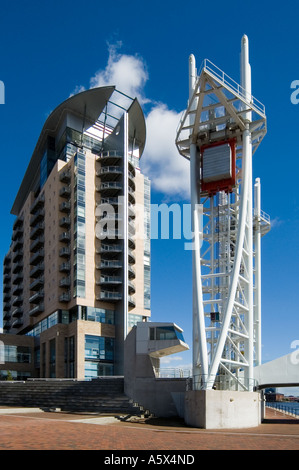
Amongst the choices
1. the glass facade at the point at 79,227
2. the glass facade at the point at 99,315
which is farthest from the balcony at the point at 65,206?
the glass facade at the point at 99,315

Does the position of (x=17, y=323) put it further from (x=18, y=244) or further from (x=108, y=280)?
(x=108, y=280)

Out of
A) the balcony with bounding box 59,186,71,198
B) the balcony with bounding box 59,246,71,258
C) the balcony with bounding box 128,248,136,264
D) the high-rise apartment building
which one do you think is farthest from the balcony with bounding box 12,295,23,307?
the balcony with bounding box 128,248,136,264

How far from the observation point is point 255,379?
31266mm

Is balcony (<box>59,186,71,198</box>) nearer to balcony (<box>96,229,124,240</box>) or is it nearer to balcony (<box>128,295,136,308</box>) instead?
balcony (<box>96,229,124,240</box>)

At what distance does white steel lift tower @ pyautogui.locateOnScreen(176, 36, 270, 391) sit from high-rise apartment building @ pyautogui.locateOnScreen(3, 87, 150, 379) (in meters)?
30.8

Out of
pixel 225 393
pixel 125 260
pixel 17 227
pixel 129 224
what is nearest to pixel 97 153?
pixel 129 224

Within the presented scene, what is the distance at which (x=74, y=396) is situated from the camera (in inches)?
1372

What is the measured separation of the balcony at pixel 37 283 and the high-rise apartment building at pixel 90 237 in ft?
0.81

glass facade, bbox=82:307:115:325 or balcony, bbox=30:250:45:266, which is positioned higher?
balcony, bbox=30:250:45:266

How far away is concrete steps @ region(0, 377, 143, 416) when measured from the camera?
31312mm

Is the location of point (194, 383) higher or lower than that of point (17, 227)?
lower

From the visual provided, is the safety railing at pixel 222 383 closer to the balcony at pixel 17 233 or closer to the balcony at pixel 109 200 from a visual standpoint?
the balcony at pixel 109 200
